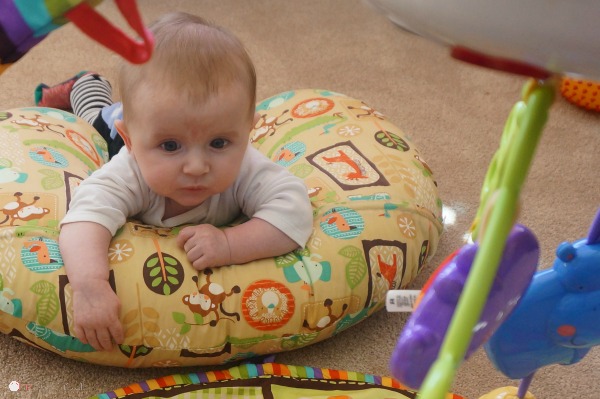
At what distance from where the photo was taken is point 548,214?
1.34 metres

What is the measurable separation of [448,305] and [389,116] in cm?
109

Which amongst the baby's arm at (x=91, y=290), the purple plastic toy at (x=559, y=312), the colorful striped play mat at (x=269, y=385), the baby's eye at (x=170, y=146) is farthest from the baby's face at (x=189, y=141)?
the purple plastic toy at (x=559, y=312)

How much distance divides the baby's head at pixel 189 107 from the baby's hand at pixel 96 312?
0.16m

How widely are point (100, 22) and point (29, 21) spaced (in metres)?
0.04

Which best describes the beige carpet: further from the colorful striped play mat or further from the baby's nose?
the baby's nose

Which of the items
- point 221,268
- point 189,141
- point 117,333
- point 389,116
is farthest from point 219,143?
point 389,116

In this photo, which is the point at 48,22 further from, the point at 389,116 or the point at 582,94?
the point at 582,94

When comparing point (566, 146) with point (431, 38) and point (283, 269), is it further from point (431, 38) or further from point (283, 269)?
point (431, 38)

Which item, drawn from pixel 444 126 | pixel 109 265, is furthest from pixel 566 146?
pixel 109 265

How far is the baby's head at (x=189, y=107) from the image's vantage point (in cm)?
90

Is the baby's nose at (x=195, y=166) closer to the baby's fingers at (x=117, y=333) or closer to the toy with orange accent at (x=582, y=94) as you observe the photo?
the baby's fingers at (x=117, y=333)

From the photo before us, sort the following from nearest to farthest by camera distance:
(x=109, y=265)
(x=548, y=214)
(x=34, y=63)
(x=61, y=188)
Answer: (x=109, y=265)
(x=61, y=188)
(x=548, y=214)
(x=34, y=63)

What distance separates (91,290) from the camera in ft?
2.97

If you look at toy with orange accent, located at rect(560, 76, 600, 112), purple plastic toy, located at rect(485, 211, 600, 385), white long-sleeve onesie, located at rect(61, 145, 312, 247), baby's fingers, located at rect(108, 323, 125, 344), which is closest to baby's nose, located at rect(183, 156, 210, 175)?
white long-sleeve onesie, located at rect(61, 145, 312, 247)
